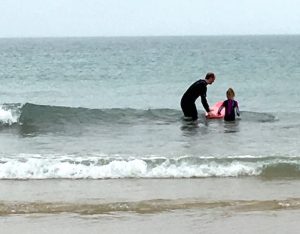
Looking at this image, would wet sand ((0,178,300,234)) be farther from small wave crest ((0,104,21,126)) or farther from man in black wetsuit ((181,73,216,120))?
small wave crest ((0,104,21,126))

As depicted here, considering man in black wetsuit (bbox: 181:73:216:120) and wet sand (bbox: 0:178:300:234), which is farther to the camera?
man in black wetsuit (bbox: 181:73:216:120)

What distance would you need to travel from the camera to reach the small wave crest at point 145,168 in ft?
33.0

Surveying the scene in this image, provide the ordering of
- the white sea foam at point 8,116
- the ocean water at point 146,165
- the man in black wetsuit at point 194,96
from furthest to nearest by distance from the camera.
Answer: the white sea foam at point 8,116 → the man in black wetsuit at point 194,96 → the ocean water at point 146,165

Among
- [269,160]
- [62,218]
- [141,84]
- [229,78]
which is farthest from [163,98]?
[62,218]

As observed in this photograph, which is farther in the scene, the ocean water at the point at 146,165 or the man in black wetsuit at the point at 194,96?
the man in black wetsuit at the point at 194,96

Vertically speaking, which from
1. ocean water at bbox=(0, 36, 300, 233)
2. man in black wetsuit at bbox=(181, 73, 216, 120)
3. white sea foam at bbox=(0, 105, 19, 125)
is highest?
man in black wetsuit at bbox=(181, 73, 216, 120)

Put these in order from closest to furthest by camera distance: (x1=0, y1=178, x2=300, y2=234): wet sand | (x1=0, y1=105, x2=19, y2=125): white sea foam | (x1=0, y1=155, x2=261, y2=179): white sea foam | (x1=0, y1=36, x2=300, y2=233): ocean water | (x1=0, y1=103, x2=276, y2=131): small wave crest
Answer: (x1=0, y1=178, x2=300, y2=234): wet sand
(x1=0, y1=36, x2=300, y2=233): ocean water
(x1=0, y1=155, x2=261, y2=179): white sea foam
(x1=0, y1=105, x2=19, y2=125): white sea foam
(x1=0, y1=103, x2=276, y2=131): small wave crest

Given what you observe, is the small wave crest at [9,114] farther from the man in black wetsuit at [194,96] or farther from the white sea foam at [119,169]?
the white sea foam at [119,169]

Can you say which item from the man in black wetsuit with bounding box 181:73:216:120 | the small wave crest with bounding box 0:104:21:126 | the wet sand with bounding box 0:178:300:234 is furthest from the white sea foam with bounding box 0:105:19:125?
the wet sand with bounding box 0:178:300:234

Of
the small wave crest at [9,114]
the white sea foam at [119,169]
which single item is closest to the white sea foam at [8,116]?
the small wave crest at [9,114]

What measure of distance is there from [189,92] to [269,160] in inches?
206

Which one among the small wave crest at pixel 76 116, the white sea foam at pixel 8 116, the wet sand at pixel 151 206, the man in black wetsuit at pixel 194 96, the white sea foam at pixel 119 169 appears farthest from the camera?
the small wave crest at pixel 76 116

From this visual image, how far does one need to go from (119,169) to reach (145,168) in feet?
1.24

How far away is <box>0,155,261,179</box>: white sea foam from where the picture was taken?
1004 cm
